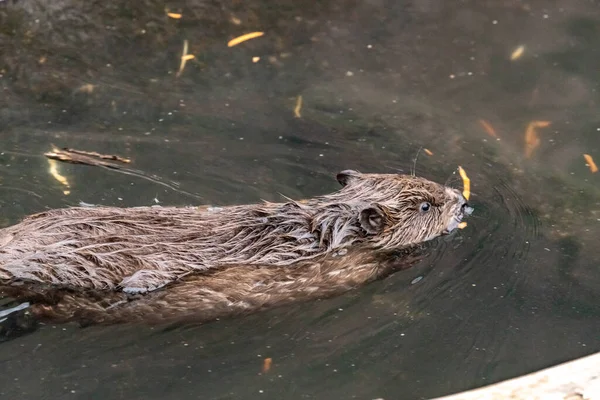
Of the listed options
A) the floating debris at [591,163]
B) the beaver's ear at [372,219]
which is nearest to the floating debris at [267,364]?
the beaver's ear at [372,219]

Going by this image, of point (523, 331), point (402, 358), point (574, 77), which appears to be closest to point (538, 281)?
point (523, 331)

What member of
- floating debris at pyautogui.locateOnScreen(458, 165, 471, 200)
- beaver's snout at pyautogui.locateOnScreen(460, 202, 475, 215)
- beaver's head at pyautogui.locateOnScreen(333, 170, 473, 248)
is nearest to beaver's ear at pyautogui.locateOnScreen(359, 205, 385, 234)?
beaver's head at pyautogui.locateOnScreen(333, 170, 473, 248)

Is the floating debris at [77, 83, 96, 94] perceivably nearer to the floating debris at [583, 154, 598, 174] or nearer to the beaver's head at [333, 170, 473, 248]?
the beaver's head at [333, 170, 473, 248]

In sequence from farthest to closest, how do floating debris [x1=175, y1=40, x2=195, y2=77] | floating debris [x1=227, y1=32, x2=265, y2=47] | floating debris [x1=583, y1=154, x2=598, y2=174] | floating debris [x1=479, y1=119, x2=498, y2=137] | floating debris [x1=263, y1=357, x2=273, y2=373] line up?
floating debris [x1=227, y1=32, x2=265, y2=47]
floating debris [x1=175, y1=40, x2=195, y2=77]
floating debris [x1=479, y1=119, x2=498, y2=137]
floating debris [x1=583, y1=154, x2=598, y2=174]
floating debris [x1=263, y1=357, x2=273, y2=373]

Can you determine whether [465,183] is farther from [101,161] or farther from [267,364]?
[101,161]

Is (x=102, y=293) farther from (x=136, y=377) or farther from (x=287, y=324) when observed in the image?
(x=287, y=324)

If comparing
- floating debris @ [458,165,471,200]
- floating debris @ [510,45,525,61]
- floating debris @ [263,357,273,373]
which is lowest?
floating debris @ [263,357,273,373]
